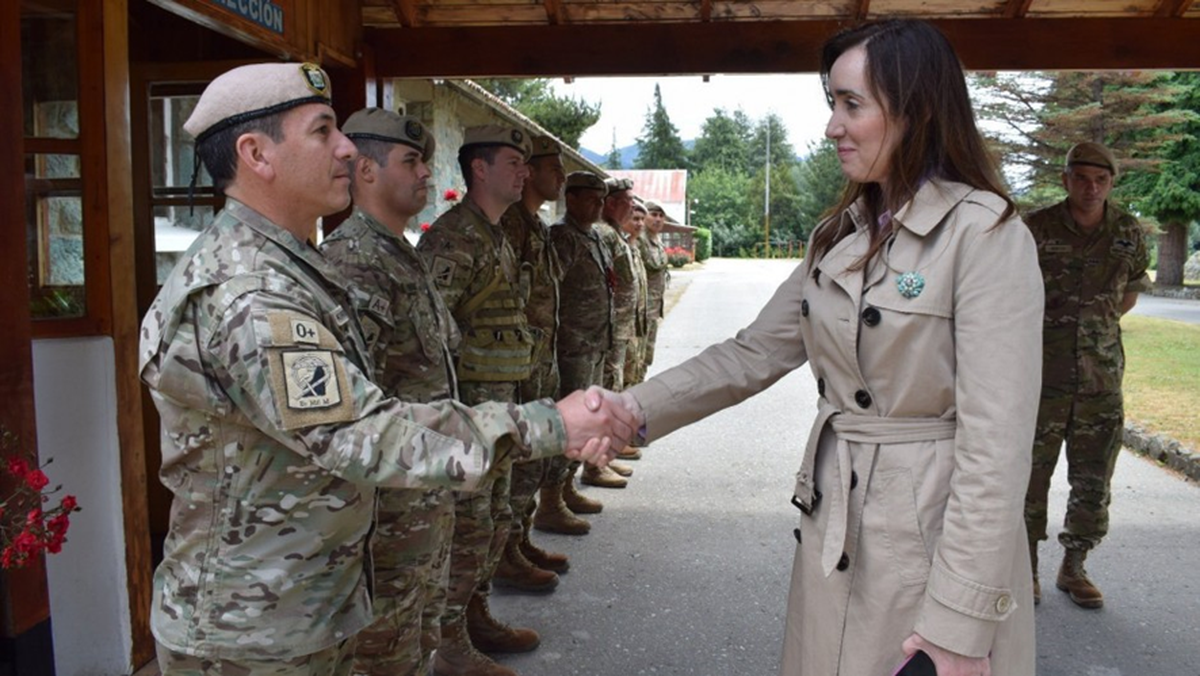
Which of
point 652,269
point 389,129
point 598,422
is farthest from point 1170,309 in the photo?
point 598,422

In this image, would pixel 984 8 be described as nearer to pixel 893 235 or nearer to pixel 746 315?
pixel 893 235

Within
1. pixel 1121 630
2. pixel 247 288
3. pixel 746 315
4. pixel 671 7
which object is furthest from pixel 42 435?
pixel 746 315

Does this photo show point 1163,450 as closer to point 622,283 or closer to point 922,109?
point 622,283

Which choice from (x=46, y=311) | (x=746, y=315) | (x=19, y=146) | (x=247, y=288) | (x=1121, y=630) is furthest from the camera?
(x=746, y=315)

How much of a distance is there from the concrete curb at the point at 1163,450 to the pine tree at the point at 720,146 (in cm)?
8866

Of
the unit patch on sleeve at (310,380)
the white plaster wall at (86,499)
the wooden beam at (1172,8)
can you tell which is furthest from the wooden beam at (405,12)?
the wooden beam at (1172,8)

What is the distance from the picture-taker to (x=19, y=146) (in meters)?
2.52

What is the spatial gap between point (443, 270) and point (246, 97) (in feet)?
6.10

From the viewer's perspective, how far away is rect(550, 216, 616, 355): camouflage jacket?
583cm

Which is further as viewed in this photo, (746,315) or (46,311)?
(746,315)

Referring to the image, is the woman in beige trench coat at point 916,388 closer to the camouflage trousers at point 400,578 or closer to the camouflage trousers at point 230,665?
the camouflage trousers at point 230,665

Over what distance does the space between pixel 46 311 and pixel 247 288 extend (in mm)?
1758

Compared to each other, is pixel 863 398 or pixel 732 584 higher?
pixel 863 398

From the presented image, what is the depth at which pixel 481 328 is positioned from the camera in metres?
3.83
